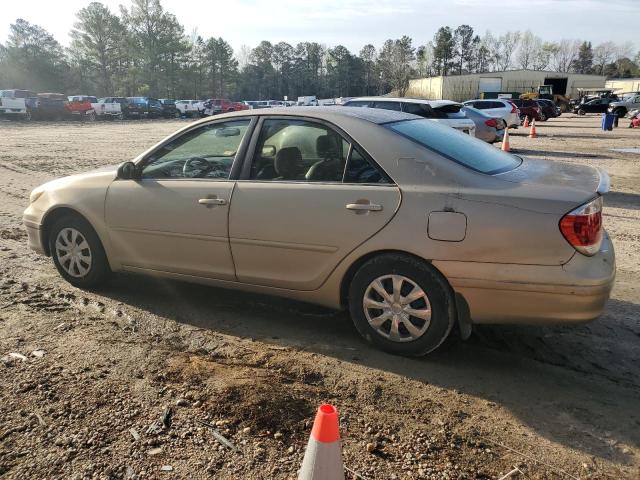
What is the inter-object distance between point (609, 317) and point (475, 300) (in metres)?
1.69

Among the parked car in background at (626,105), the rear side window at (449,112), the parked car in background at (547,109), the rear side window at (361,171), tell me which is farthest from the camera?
the parked car in background at (626,105)

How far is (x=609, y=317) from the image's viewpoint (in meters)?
4.34

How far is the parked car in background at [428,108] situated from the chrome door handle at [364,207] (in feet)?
30.1

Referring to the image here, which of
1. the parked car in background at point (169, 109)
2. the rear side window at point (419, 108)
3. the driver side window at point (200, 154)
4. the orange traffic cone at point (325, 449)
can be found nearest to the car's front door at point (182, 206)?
the driver side window at point (200, 154)

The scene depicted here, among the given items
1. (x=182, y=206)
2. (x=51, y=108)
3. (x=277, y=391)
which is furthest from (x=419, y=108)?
(x=51, y=108)

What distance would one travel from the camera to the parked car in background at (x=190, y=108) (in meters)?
47.9

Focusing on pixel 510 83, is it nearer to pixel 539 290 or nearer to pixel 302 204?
pixel 302 204

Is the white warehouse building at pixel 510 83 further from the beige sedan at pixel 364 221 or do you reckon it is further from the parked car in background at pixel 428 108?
the beige sedan at pixel 364 221

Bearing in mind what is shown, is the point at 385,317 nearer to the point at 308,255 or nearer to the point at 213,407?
the point at 308,255

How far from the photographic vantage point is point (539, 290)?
3.20 metres

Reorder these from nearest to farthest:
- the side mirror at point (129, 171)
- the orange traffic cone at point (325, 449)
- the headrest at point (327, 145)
Answer: the orange traffic cone at point (325, 449)
the headrest at point (327, 145)
the side mirror at point (129, 171)

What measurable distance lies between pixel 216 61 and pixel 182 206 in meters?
91.3

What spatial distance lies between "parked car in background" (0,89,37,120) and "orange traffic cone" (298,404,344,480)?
3855cm

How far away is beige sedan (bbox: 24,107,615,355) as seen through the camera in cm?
322
